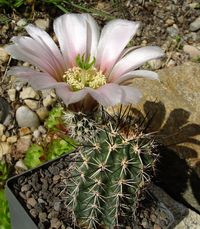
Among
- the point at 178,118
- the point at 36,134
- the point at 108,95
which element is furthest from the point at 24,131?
the point at 108,95

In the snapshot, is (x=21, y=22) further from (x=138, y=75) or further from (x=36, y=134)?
(x=138, y=75)

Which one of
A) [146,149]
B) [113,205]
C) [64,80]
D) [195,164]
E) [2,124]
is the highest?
[64,80]

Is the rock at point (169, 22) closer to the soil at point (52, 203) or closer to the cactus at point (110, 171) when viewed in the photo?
the soil at point (52, 203)

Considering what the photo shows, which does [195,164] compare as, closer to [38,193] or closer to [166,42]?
[38,193]

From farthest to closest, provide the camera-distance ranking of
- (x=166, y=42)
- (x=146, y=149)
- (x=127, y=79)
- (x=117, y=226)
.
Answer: (x=166, y=42), (x=117, y=226), (x=146, y=149), (x=127, y=79)

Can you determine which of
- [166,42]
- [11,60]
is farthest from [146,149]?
[166,42]

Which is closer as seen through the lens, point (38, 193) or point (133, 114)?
point (38, 193)

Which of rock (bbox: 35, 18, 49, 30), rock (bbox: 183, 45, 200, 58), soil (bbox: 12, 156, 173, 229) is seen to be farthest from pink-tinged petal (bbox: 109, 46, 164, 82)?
rock (bbox: 183, 45, 200, 58)
